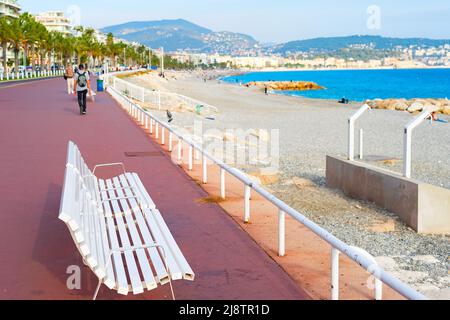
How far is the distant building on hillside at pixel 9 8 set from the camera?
10833 cm

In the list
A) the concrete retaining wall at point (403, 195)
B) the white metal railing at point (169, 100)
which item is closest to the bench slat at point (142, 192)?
the concrete retaining wall at point (403, 195)

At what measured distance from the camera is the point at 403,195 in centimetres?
941

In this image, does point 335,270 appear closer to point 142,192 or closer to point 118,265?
point 118,265

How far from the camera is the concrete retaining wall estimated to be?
351 inches

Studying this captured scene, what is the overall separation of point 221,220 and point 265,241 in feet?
3.04

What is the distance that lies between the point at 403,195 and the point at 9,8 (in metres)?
116

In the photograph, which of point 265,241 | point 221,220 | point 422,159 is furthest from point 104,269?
point 422,159

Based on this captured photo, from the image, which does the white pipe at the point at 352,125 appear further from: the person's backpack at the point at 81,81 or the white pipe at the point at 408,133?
the person's backpack at the point at 81,81

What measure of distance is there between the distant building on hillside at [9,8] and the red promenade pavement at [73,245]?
103 meters

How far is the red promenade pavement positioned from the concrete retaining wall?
3007 millimetres

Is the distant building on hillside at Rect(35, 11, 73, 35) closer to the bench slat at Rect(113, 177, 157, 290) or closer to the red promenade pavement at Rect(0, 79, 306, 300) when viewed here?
the red promenade pavement at Rect(0, 79, 306, 300)

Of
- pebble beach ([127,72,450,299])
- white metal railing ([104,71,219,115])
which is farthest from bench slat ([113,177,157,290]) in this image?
white metal railing ([104,71,219,115])
